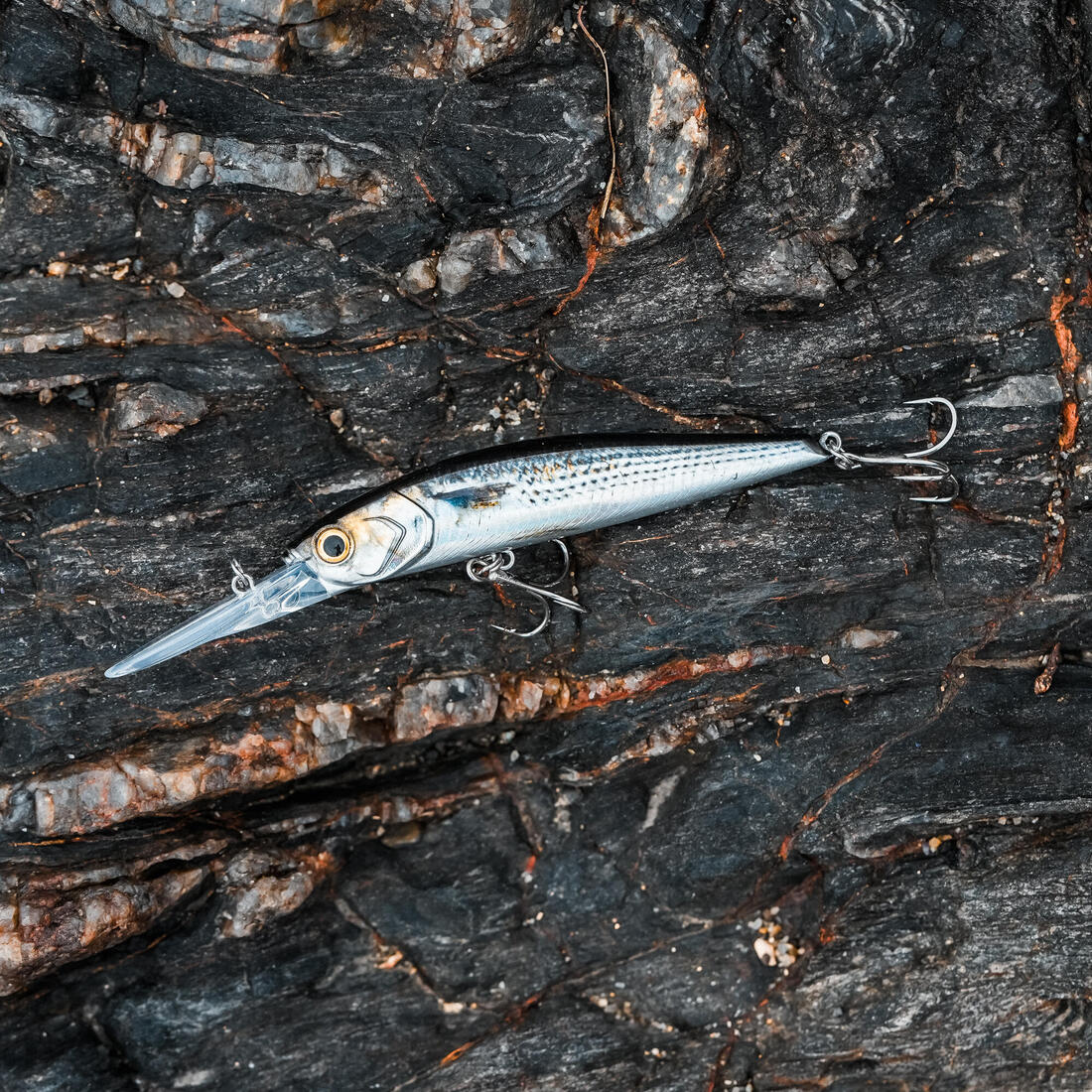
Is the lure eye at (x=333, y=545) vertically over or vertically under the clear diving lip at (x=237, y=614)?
over

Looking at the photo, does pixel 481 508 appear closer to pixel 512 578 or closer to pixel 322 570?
pixel 512 578

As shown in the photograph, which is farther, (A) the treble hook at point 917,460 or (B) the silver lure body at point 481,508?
(A) the treble hook at point 917,460

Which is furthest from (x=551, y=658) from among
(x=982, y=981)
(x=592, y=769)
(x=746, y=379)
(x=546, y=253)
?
(x=982, y=981)

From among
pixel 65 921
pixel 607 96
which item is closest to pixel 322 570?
pixel 65 921

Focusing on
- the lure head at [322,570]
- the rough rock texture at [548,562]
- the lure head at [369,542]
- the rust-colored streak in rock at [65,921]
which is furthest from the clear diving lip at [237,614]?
the rust-colored streak in rock at [65,921]

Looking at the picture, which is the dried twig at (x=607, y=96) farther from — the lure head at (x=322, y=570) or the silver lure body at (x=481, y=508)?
the lure head at (x=322, y=570)

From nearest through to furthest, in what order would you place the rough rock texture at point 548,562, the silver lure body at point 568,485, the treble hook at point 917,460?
the rough rock texture at point 548,562 < the silver lure body at point 568,485 < the treble hook at point 917,460

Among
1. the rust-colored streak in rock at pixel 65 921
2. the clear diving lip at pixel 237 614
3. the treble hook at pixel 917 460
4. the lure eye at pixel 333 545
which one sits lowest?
the rust-colored streak in rock at pixel 65 921
